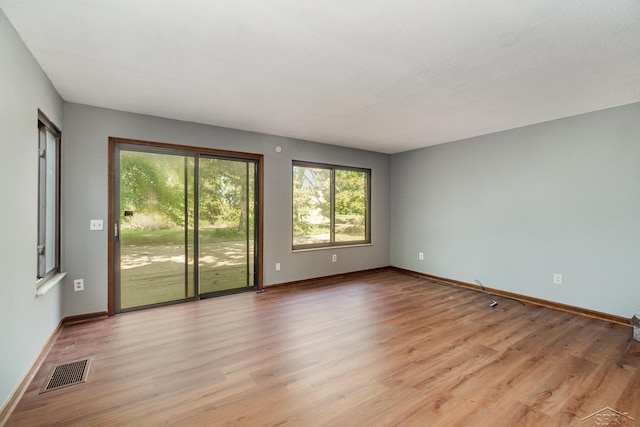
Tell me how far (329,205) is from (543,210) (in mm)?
3171

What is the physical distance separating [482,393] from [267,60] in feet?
9.40

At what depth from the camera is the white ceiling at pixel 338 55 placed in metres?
1.73

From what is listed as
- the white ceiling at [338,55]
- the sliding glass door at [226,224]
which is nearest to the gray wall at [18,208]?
the white ceiling at [338,55]

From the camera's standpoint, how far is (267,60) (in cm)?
229

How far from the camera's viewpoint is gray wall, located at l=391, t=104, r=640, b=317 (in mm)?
3271

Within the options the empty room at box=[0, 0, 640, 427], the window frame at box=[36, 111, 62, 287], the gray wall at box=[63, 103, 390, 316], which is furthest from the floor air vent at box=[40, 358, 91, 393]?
the gray wall at box=[63, 103, 390, 316]

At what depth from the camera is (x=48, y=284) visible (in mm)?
2596

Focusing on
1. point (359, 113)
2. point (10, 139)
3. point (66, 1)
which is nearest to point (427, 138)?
point (359, 113)

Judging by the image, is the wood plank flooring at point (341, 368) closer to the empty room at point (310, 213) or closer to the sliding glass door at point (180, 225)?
the empty room at point (310, 213)

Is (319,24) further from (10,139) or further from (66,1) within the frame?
(10,139)

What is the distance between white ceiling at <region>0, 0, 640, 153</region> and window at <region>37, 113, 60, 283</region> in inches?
18.8

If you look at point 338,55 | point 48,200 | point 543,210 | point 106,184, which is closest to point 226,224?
point 106,184

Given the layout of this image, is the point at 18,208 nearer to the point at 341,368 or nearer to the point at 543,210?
the point at 341,368

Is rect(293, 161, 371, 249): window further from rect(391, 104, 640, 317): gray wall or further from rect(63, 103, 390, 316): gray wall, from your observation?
rect(391, 104, 640, 317): gray wall
